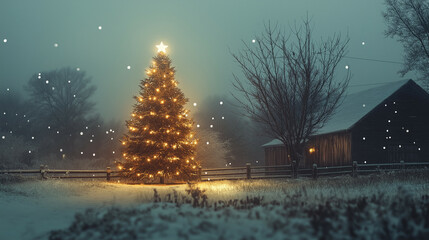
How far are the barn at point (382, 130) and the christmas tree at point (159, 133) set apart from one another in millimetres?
12735

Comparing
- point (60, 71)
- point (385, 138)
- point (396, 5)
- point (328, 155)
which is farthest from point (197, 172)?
point (60, 71)

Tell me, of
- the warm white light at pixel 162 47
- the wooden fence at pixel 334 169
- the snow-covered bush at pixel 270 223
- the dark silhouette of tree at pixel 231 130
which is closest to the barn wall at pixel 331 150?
the wooden fence at pixel 334 169

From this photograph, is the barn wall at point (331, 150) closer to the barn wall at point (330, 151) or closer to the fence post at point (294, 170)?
the barn wall at point (330, 151)

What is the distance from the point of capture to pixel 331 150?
110ft

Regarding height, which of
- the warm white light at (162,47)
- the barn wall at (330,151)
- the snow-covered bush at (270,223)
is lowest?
the snow-covered bush at (270,223)

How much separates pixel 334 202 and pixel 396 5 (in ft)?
81.7

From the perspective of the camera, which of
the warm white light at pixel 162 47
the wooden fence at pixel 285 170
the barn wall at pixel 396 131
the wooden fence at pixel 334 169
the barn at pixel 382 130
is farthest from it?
the barn wall at pixel 396 131

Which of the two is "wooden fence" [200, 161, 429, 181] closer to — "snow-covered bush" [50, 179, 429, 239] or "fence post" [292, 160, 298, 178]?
"fence post" [292, 160, 298, 178]

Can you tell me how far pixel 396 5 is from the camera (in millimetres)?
30156

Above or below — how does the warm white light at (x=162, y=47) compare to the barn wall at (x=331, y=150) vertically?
above

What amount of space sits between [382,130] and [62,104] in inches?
1465

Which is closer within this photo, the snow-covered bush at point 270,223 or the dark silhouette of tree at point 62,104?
the snow-covered bush at point 270,223

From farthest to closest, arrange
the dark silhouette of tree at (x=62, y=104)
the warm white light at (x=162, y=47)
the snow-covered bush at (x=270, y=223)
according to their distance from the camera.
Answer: the dark silhouette of tree at (x=62, y=104)
the warm white light at (x=162, y=47)
the snow-covered bush at (x=270, y=223)

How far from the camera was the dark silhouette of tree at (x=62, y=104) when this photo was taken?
52500mm
